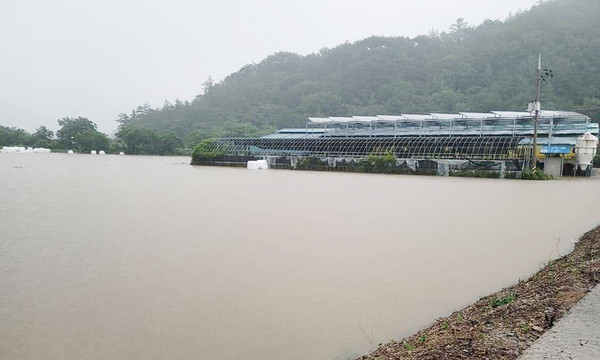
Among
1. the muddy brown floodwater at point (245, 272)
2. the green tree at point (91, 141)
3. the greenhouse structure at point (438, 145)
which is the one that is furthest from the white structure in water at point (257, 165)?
the green tree at point (91, 141)

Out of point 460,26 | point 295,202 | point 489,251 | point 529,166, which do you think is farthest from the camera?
point 460,26

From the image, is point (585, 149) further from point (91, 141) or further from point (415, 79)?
point (91, 141)

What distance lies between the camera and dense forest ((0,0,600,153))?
61.4 m

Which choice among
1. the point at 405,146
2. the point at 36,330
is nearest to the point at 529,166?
the point at 405,146

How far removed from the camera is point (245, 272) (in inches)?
269

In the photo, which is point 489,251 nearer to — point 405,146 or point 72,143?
point 405,146

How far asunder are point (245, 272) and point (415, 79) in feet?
281

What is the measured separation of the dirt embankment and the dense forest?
51299 millimetres

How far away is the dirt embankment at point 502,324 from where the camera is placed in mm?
3201

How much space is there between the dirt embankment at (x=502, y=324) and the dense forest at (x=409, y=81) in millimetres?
51299

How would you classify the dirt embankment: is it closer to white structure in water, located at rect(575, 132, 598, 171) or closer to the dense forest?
white structure in water, located at rect(575, 132, 598, 171)

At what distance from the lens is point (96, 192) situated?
57.9 ft

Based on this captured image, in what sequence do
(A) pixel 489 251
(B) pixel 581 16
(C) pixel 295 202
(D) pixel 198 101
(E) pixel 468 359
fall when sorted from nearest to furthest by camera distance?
(E) pixel 468 359, (A) pixel 489 251, (C) pixel 295 202, (B) pixel 581 16, (D) pixel 198 101

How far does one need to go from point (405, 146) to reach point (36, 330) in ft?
115
